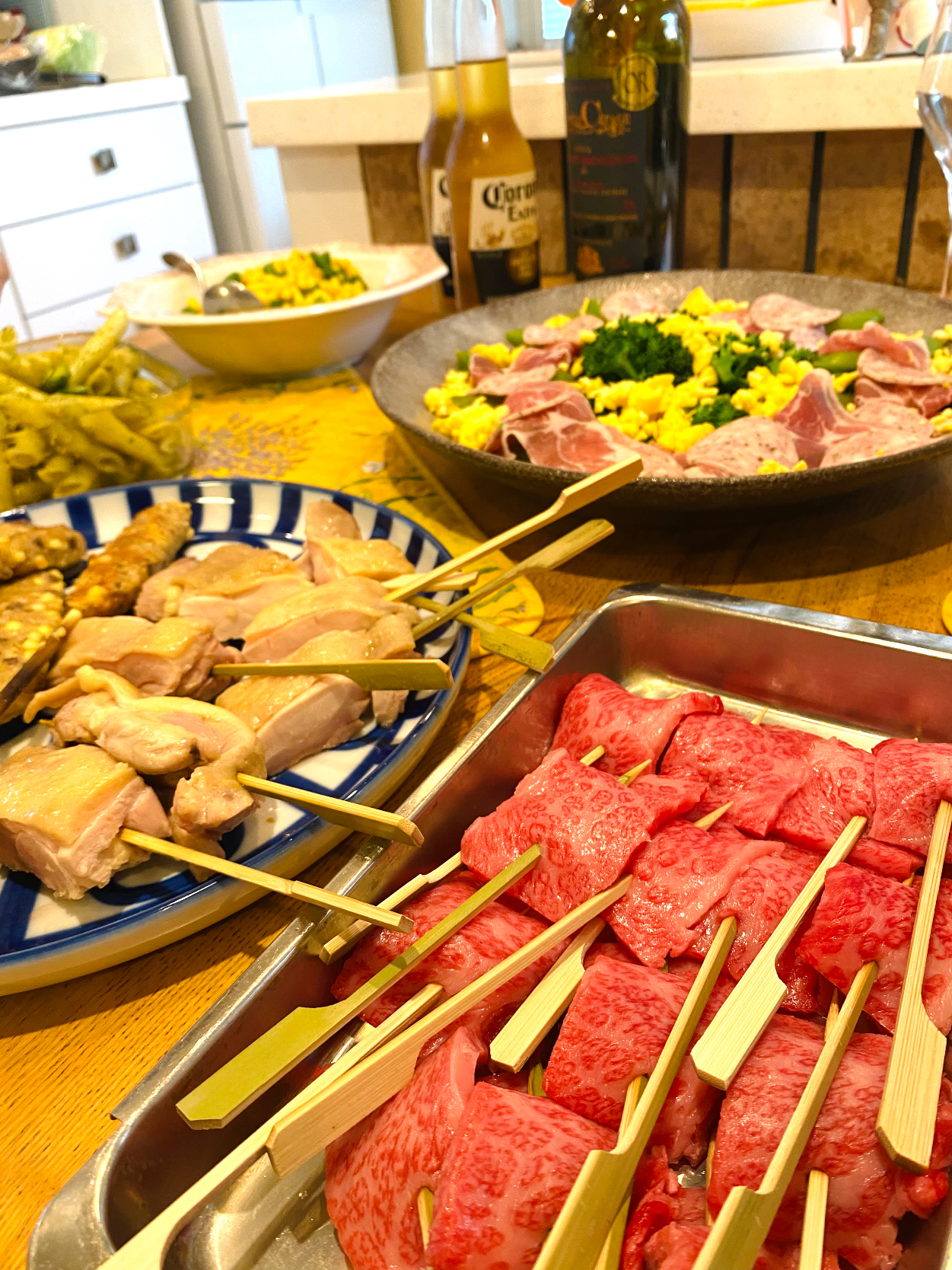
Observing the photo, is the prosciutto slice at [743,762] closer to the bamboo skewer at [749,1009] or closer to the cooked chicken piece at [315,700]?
the bamboo skewer at [749,1009]

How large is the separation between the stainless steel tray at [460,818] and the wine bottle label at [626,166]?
1.33m

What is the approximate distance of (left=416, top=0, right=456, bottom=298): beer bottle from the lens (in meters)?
2.16

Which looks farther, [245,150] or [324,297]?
[245,150]

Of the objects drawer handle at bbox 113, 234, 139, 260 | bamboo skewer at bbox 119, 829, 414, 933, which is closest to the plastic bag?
drawer handle at bbox 113, 234, 139, 260

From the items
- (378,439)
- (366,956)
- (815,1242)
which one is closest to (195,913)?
(366,956)

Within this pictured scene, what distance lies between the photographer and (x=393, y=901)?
0.79 meters

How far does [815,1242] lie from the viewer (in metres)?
0.56

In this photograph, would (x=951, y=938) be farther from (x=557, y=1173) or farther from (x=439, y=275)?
(x=439, y=275)

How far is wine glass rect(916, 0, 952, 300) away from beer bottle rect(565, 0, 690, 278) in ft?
1.89

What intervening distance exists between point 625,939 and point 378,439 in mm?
1350

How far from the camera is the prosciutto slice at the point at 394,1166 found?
0.64 m

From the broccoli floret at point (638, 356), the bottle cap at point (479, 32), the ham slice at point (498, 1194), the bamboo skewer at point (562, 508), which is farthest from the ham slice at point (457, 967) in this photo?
the bottle cap at point (479, 32)

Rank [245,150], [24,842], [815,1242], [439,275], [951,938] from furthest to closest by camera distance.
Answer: [245,150] → [439,275] → [24,842] → [951,938] → [815,1242]

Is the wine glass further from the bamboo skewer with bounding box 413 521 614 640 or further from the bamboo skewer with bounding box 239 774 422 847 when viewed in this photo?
the bamboo skewer with bounding box 239 774 422 847
